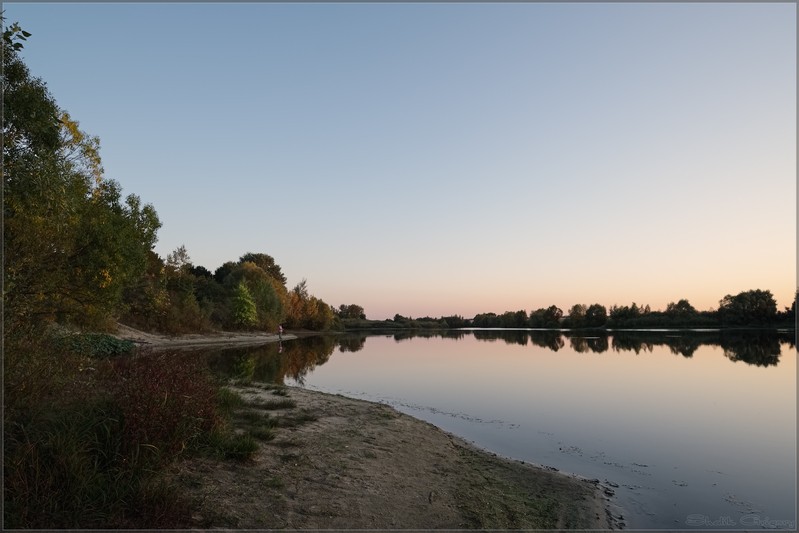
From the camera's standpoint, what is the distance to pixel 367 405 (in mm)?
16891

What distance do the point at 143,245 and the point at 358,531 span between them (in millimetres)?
20947

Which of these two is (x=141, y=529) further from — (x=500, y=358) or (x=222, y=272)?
(x=222, y=272)

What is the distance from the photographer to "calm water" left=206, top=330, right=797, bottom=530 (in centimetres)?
970

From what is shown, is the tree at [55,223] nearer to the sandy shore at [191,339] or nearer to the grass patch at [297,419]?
the grass patch at [297,419]

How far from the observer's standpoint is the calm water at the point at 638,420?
9695 mm

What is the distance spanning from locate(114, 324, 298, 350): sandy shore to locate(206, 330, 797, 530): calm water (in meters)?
17.9

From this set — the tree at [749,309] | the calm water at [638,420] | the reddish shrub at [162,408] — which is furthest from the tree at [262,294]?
the tree at [749,309]

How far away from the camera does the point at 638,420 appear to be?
56.4ft

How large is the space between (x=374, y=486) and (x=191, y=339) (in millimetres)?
53829

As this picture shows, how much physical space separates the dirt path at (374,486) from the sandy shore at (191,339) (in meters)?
29.7

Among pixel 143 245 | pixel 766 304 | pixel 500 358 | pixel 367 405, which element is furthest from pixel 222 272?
pixel 766 304

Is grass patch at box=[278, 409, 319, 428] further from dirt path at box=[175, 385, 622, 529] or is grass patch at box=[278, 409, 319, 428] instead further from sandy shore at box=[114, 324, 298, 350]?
sandy shore at box=[114, 324, 298, 350]

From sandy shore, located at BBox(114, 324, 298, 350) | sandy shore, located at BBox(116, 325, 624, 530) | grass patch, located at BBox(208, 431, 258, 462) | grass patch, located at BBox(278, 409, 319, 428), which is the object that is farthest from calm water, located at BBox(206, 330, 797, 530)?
sandy shore, located at BBox(114, 324, 298, 350)

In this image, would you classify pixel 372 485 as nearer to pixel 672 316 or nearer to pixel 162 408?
pixel 162 408
